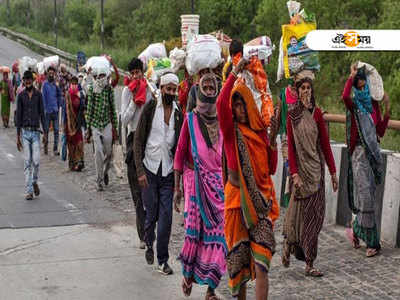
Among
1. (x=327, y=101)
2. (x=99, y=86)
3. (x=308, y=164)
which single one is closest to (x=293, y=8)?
(x=308, y=164)

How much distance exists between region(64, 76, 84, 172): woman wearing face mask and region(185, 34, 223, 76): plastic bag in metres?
8.28

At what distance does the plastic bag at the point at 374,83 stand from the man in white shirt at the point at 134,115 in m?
2.42

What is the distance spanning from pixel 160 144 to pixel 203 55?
1134 mm

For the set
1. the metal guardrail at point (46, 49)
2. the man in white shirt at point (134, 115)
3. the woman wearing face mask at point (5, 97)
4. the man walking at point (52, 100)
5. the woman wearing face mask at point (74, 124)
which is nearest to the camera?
the man in white shirt at point (134, 115)

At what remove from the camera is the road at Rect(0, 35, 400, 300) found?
714 cm

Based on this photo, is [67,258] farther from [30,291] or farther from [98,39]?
[98,39]

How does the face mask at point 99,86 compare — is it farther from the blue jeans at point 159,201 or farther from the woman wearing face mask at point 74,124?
the blue jeans at point 159,201

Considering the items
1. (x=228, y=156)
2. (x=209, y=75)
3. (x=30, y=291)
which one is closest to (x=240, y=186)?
(x=228, y=156)

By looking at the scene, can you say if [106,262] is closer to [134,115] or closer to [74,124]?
[134,115]

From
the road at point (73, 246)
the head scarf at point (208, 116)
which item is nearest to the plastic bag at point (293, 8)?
the head scarf at point (208, 116)

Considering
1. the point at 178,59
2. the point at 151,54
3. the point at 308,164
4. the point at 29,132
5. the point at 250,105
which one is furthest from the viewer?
the point at 29,132

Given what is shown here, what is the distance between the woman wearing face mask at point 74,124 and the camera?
→ 600 inches

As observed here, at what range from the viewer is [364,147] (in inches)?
327

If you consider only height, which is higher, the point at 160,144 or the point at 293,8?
the point at 293,8
